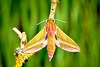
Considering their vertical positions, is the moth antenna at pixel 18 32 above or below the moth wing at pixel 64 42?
above

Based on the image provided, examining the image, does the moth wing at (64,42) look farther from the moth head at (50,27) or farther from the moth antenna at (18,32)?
the moth antenna at (18,32)

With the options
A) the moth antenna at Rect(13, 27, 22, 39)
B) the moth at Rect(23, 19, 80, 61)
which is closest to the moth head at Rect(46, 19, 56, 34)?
the moth at Rect(23, 19, 80, 61)

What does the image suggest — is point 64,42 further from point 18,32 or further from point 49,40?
point 18,32

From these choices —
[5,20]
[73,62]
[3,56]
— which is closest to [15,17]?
[5,20]

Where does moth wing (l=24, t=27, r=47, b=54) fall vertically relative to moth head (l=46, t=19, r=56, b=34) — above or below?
below

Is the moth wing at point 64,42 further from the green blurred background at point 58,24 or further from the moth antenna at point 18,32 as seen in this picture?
the moth antenna at point 18,32

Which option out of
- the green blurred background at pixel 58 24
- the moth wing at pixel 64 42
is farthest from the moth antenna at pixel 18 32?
the moth wing at pixel 64 42

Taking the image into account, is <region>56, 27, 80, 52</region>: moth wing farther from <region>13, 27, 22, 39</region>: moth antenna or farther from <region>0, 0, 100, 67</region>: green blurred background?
<region>13, 27, 22, 39</region>: moth antenna
